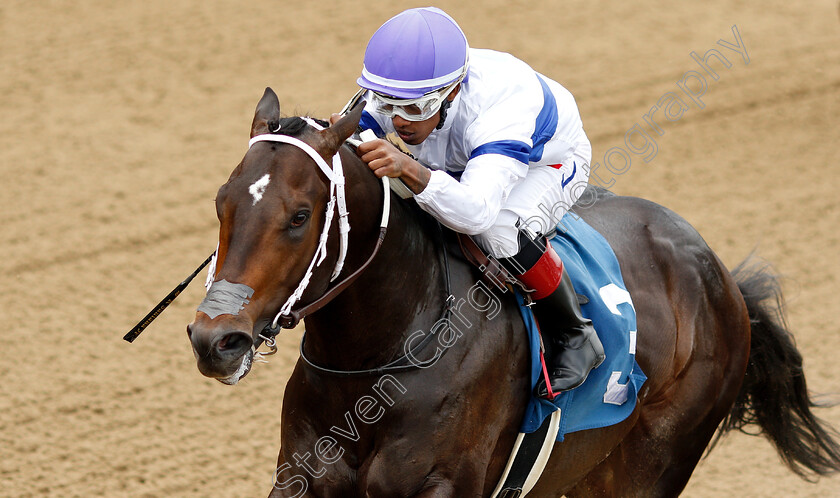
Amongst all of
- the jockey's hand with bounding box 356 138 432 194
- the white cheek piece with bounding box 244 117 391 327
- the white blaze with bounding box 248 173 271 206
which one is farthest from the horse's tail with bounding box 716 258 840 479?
the white blaze with bounding box 248 173 271 206

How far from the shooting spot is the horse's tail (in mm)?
5262

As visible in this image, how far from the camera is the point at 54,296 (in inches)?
285

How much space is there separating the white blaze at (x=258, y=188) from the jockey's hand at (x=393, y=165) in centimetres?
42

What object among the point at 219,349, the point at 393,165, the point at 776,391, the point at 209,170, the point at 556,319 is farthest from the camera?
the point at 209,170

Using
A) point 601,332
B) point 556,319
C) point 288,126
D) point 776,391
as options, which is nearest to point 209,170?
point 776,391

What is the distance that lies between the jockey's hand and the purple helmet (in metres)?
0.21

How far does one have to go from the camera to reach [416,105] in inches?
132

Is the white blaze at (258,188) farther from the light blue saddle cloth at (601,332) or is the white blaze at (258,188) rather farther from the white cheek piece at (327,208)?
the light blue saddle cloth at (601,332)

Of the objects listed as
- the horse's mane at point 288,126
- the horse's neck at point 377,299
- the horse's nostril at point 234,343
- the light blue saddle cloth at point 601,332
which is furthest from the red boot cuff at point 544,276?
the horse's nostril at point 234,343

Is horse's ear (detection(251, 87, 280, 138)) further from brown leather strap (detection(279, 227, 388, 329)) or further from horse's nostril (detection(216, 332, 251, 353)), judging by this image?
horse's nostril (detection(216, 332, 251, 353))

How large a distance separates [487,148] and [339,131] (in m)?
0.57

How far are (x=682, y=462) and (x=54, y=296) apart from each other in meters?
4.58

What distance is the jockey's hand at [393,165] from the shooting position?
10.3 ft

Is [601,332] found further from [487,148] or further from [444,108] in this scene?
[444,108]
